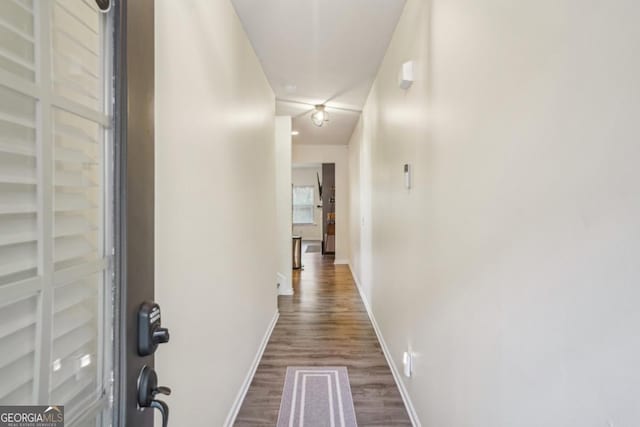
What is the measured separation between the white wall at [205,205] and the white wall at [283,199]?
2.04m

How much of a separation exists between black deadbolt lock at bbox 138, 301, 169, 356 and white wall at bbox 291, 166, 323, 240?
36.3 feet

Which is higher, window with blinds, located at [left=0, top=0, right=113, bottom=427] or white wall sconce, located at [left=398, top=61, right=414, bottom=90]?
white wall sconce, located at [left=398, top=61, right=414, bottom=90]

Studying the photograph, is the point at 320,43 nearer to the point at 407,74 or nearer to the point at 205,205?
the point at 407,74

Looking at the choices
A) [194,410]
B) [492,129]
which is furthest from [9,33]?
[194,410]

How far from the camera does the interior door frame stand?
66 cm

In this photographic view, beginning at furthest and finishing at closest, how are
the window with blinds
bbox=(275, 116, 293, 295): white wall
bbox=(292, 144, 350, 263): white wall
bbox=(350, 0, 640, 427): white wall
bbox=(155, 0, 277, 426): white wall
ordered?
bbox=(292, 144, 350, 263): white wall
bbox=(275, 116, 293, 295): white wall
bbox=(155, 0, 277, 426): white wall
bbox=(350, 0, 640, 427): white wall
the window with blinds

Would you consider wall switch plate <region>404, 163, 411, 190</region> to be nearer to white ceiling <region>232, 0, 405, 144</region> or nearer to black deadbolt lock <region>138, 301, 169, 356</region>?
white ceiling <region>232, 0, 405, 144</region>

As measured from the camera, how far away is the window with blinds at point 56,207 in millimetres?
476

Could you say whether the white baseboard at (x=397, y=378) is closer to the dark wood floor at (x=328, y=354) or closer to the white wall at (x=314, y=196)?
the dark wood floor at (x=328, y=354)

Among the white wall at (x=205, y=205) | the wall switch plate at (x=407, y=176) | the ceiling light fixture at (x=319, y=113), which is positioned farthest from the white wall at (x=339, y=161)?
the wall switch plate at (x=407, y=176)

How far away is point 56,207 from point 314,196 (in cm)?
1144

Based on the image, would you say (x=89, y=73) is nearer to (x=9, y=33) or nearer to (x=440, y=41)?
(x=9, y=33)

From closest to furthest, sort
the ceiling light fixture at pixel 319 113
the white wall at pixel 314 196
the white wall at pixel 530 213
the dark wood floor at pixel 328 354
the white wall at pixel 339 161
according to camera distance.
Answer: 1. the white wall at pixel 530 213
2. the dark wood floor at pixel 328 354
3. the ceiling light fixture at pixel 319 113
4. the white wall at pixel 339 161
5. the white wall at pixel 314 196

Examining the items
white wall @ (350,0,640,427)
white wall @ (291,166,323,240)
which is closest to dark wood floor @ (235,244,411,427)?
white wall @ (350,0,640,427)
